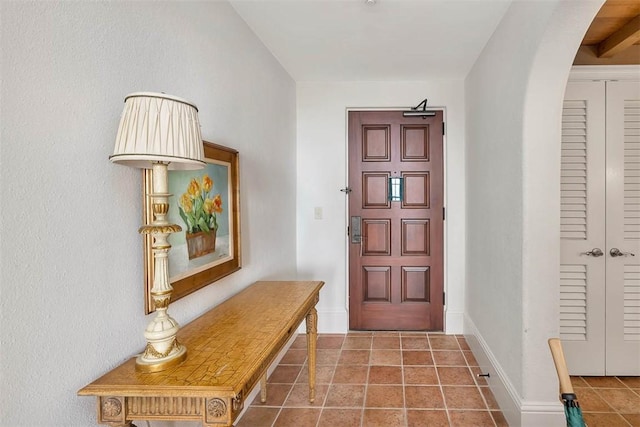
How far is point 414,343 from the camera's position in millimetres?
3203

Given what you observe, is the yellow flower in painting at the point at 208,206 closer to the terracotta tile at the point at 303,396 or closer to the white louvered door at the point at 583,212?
the terracotta tile at the point at 303,396

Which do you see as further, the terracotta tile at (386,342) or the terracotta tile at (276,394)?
the terracotta tile at (386,342)

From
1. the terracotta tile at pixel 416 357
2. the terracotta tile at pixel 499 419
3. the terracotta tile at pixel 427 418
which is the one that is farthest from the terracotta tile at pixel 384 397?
the terracotta tile at pixel 499 419

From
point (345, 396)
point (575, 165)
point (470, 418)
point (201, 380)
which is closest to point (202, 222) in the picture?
Result: point (201, 380)

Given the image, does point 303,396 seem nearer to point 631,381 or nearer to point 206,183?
point 206,183

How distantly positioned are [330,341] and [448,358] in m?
1.06

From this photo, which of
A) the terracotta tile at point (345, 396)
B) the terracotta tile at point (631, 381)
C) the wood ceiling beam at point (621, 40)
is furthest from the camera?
the terracotta tile at point (631, 381)

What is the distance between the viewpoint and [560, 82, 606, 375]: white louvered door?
2.42 metres

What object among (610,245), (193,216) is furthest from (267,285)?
(610,245)

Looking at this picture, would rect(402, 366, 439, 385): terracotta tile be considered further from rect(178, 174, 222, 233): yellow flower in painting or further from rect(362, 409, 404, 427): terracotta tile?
rect(178, 174, 222, 233): yellow flower in painting

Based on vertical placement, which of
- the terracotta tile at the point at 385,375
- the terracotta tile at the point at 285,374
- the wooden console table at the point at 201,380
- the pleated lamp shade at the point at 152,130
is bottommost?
the terracotta tile at the point at 285,374

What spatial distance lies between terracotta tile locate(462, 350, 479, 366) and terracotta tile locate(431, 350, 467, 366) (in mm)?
32

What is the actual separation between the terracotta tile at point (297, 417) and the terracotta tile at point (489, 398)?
43.0 inches

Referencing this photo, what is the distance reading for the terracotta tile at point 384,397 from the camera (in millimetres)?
2228
